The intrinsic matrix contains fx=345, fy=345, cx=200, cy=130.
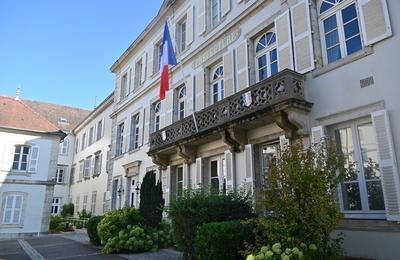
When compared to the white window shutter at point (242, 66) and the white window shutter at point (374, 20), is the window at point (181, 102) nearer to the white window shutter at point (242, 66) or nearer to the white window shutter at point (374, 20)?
the white window shutter at point (242, 66)

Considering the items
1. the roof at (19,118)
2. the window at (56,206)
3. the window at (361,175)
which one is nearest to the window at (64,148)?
the window at (56,206)

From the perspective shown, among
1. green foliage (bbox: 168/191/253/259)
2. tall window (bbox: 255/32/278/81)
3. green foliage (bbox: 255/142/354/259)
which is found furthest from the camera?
tall window (bbox: 255/32/278/81)

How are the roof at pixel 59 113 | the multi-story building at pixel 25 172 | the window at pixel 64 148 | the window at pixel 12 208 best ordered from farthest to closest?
the roof at pixel 59 113, the window at pixel 64 148, the multi-story building at pixel 25 172, the window at pixel 12 208

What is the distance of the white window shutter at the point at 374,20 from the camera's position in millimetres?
6914

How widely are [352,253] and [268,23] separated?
6520 mm

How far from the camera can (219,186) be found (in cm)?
1114

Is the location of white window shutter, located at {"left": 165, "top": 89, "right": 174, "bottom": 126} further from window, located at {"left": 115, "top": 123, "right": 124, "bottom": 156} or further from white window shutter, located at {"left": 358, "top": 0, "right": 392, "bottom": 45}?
white window shutter, located at {"left": 358, "top": 0, "right": 392, "bottom": 45}

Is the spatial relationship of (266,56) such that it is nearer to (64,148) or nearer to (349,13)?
(349,13)

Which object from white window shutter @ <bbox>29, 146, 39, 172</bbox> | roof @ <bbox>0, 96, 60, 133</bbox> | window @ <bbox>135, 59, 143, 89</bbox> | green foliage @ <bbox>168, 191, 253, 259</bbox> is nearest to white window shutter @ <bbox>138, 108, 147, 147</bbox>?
window @ <bbox>135, 59, 143, 89</bbox>

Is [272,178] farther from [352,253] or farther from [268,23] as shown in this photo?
[268,23]

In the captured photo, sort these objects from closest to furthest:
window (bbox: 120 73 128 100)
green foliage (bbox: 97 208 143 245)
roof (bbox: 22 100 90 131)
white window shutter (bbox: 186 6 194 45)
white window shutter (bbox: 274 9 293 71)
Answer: white window shutter (bbox: 274 9 293 71) → green foliage (bbox: 97 208 143 245) → white window shutter (bbox: 186 6 194 45) → window (bbox: 120 73 128 100) → roof (bbox: 22 100 90 131)

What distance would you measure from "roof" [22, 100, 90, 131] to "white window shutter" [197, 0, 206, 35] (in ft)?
85.3

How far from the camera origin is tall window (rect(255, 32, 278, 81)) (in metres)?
10.0

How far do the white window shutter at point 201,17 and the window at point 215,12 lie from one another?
0.27m
